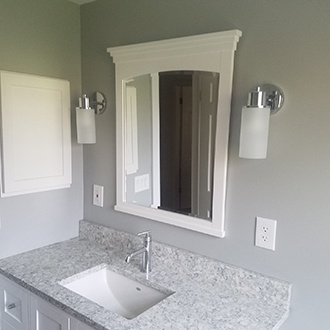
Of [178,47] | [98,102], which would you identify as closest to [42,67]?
[98,102]

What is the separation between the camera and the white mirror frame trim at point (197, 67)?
1.39 meters

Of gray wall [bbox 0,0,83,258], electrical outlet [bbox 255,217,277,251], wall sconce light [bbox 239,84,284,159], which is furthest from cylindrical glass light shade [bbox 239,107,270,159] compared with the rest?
gray wall [bbox 0,0,83,258]

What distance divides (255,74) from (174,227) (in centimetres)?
80

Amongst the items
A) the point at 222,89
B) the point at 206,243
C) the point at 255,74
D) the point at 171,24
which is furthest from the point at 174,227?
the point at 171,24

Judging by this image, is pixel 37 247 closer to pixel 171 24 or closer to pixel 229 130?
pixel 229 130

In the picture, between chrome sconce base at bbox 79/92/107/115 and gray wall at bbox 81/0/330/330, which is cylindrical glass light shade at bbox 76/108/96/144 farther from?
gray wall at bbox 81/0/330/330

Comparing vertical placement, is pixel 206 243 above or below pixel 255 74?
below

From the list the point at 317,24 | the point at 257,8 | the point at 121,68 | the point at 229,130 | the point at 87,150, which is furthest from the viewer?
the point at 87,150

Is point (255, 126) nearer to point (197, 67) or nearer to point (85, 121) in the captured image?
point (197, 67)

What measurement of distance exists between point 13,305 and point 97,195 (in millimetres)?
694

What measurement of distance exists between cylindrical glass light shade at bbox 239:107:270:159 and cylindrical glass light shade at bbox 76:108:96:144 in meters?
0.85

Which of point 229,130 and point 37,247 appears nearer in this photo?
point 229,130

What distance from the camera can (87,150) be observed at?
1970 millimetres

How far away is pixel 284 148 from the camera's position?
129 centimetres
